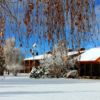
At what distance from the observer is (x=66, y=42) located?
14.3 feet

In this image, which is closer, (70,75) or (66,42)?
(66,42)

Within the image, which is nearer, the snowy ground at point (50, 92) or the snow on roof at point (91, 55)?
the snowy ground at point (50, 92)

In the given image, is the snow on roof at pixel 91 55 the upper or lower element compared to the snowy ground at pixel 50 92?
upper

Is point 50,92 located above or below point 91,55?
below

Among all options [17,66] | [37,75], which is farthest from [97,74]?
[17,66]

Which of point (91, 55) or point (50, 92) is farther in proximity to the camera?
point (91, 55)

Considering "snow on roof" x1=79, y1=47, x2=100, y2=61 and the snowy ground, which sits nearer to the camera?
the snowy ground

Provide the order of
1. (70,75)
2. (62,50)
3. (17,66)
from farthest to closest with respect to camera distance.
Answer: (17,66), (70,75), (62,50)

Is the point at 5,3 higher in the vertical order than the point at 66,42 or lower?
higher

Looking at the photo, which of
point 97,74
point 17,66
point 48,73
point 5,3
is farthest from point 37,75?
point 5,3

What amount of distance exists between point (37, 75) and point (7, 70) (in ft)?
86.0

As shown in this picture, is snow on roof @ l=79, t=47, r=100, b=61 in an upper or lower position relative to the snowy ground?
upper

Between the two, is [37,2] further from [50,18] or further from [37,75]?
[37,75]

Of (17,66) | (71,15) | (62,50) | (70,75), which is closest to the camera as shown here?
(71,15)
